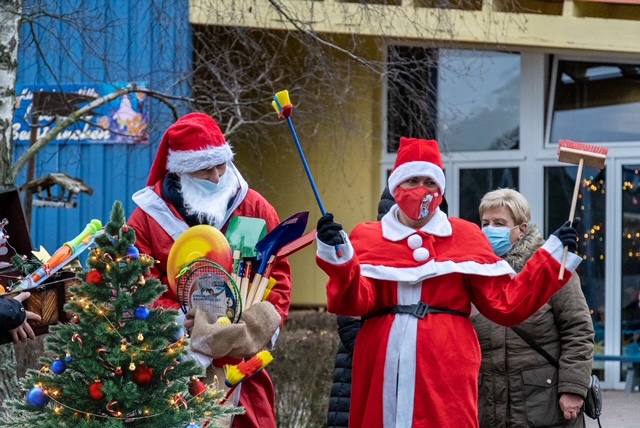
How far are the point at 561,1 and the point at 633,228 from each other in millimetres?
2677

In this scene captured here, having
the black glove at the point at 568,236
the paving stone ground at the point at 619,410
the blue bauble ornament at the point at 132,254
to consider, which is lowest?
the paving stone ground at the point at 619,410

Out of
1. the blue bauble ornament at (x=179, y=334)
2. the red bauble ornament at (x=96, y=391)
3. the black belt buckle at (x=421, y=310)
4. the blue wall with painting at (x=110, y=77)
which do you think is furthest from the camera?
the blue wall with painting at (x=110, y=77)

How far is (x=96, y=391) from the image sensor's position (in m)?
4.49

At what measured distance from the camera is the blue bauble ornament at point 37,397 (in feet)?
14.8

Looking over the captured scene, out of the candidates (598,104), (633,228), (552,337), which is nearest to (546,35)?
(598,104)

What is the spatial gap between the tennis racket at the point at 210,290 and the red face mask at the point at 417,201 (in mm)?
857

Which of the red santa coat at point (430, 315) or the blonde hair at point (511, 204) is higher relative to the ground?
the blonde hair at point (511, 204)

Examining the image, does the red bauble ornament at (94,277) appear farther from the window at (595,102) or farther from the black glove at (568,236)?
the window at (595,102)

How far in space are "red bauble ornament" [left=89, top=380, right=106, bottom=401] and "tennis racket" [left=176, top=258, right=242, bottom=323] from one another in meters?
0.61

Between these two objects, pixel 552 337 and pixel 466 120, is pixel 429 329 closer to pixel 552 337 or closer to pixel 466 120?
pixel 552 337

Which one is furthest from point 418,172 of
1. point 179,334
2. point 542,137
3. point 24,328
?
point 542,137

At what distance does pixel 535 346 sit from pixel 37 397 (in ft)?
8.45

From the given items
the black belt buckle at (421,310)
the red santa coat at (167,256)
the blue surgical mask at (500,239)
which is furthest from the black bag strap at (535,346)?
the red santa coat at (167,256)

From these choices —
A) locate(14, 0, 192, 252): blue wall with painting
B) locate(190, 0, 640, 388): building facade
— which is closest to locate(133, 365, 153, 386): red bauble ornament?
locate(14, 0, 192, 252): blue wall with painting
